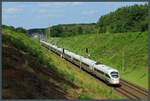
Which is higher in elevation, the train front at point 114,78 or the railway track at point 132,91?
the train front at point 114,78

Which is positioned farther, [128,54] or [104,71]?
[128,54]

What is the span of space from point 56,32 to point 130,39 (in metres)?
90.0

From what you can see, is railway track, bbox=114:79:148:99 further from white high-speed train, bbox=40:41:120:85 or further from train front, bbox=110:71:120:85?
white high-speed train, bbox=40:41:120:85

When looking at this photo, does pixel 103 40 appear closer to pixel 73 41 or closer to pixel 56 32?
pixel 73 41

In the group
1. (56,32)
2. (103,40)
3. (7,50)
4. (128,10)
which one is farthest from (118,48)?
(56,32)

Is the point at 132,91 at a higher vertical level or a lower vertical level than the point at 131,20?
lower

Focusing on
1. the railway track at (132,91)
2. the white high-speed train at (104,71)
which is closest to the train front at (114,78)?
the white high-speed train at (104,71)

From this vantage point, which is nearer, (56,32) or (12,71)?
(12,71)

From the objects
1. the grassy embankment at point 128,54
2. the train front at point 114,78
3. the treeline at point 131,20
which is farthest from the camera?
the treeline at point 131,20

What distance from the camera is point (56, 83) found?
84.6ft

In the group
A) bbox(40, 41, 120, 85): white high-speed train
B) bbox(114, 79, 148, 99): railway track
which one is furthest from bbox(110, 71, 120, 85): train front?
bbox(114, 79, 148, 99): railway track

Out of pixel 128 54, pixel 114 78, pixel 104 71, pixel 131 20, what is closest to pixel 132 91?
pixel 114 78

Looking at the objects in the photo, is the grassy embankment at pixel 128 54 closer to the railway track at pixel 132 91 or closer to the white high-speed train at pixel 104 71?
the railway track at pixel 132 91

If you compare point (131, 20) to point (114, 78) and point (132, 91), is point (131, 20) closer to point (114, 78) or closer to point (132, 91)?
point (114, 78)
